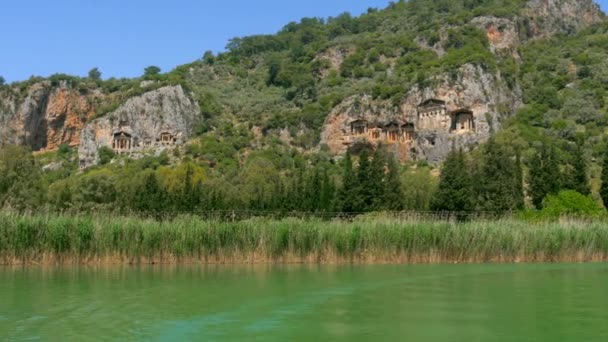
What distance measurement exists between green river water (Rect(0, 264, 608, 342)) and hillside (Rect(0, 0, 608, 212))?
38204 mm

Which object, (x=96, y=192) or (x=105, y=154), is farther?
(x=105, y=154)

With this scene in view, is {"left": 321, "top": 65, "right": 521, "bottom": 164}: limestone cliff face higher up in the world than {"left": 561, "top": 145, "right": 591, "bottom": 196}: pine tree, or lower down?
higher up

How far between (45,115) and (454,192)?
79.4 meters

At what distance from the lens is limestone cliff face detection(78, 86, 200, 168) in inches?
3868

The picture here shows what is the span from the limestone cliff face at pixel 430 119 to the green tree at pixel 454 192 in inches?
1270

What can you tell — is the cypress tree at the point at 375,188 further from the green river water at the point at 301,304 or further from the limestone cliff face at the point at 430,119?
the limestone cliff face at the point at 430,119

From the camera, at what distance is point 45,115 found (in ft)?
356

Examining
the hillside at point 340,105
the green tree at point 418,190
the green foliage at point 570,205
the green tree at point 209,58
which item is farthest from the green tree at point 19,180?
the green tree at point 209,58

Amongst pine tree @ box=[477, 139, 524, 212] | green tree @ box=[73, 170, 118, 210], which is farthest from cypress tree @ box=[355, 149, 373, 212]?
green tree @ box=[73, 170, 118, 210]

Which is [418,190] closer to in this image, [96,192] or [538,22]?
[96,192]

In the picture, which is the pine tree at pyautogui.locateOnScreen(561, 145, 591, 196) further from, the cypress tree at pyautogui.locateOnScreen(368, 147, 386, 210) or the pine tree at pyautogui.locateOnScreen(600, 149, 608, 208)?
the cypress tree at pyautogui.locateOnScreen(368, 147, 386, 210)

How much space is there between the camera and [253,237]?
24734 millimetres

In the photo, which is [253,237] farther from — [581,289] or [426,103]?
[426,103]

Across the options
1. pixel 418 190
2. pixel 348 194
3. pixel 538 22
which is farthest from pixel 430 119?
pixel 538 22
